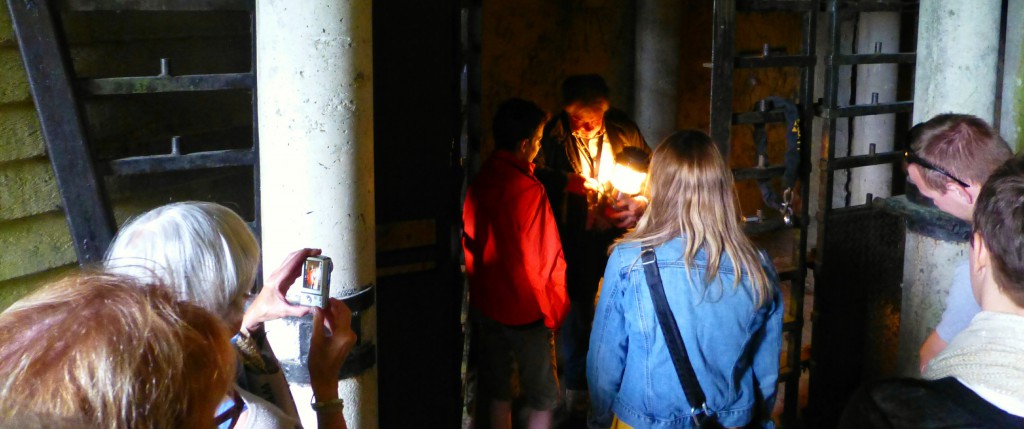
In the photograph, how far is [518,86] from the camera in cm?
777

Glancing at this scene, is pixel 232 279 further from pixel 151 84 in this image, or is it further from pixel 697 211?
pixel 697 211

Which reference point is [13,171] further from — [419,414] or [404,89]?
[419,414]

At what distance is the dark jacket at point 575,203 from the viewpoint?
5184mm

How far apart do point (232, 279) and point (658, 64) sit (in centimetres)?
622

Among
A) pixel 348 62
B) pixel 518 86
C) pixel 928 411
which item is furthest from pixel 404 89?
pixel 518 86

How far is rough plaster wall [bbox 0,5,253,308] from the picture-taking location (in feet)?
9.72

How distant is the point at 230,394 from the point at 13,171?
4.97ft

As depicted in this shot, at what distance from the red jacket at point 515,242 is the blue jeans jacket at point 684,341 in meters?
1.14

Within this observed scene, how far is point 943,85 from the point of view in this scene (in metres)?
3.99

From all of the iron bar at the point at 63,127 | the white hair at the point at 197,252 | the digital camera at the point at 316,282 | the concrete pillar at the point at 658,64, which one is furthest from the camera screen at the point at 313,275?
the concrete pillar at the point at 658,64

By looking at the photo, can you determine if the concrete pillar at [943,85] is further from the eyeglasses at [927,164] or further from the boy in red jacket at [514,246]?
the boy in red jacket at [514,246]

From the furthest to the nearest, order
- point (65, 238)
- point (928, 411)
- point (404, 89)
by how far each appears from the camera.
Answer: point (404, 89)
point (65, 238)
point (928, 411)

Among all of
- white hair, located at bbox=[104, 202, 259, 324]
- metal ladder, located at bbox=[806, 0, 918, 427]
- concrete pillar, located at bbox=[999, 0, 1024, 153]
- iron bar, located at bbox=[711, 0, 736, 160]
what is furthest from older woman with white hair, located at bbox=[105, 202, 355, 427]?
concrete pillar, located at bbox=[999, 0, 1024, 153]

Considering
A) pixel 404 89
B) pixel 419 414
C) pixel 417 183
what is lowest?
pixel 419 414
